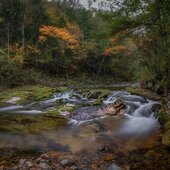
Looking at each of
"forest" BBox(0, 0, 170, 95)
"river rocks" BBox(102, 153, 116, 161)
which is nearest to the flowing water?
"river rocks" BBox(102, 153, 116, 161)

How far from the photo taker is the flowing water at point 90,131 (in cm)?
724

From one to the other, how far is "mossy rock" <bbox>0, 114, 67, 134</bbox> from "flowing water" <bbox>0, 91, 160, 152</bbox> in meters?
0.11

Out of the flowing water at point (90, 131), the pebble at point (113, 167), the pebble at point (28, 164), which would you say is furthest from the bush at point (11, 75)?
the pebble at point (113, 167)

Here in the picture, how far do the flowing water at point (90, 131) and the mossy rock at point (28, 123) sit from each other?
0.11 meters

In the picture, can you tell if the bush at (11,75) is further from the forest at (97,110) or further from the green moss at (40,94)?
the green moss at (40,94)

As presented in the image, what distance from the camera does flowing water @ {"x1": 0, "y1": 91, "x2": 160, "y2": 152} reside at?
7.24 m

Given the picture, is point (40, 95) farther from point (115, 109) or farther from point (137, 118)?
point (137, 118)


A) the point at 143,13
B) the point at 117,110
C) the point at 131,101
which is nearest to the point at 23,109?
the point at 117,110

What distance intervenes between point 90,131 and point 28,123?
233 cm

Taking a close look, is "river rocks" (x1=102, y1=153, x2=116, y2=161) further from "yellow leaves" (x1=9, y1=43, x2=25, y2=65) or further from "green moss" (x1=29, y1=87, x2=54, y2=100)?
"yellow leaves" (x1=9, y1=43, x2=25, y2=65)

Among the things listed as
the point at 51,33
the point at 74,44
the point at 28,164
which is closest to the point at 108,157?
the point at 28,164

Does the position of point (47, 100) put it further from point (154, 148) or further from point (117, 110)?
point (154, 148)

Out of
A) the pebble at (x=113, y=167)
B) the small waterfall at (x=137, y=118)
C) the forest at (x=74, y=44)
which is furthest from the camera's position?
the forest at (x=74, y=44)

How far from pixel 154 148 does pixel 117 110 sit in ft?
14.8
